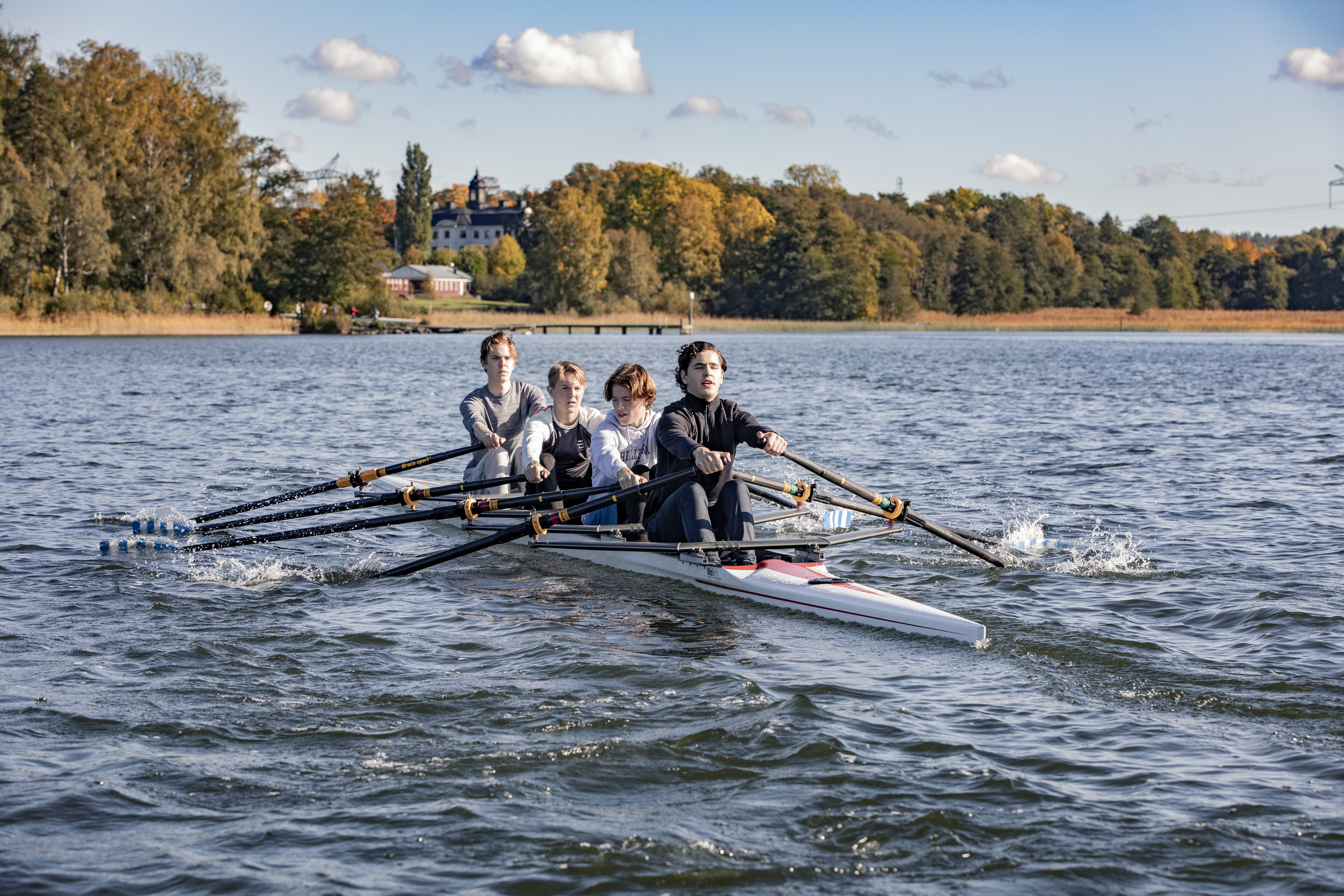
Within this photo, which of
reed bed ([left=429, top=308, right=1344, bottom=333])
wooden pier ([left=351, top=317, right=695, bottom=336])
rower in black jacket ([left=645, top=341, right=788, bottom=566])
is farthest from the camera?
reed bed ([left=429, top=308, right=1344, bottom=333])

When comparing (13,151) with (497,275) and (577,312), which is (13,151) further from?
(497,275)

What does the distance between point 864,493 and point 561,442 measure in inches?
102

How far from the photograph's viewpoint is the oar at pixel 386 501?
9242 mm

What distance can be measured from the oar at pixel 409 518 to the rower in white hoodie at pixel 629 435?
174 millimetres

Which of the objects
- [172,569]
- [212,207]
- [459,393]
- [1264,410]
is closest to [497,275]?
[212,207]

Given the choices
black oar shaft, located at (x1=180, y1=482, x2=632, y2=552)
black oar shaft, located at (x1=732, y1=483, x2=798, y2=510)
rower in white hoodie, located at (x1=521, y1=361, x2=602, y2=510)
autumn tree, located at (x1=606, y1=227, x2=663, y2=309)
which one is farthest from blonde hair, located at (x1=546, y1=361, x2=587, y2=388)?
autumn tree, located at (x1=606, y1=227, x2=663, y2=309)

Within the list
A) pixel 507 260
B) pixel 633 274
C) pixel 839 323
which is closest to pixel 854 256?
pixel 839 323

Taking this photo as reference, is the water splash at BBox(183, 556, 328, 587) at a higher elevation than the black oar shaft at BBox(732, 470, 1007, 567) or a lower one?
lower

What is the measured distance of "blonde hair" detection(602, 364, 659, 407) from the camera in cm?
785

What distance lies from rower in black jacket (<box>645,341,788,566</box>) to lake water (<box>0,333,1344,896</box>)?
0.57m

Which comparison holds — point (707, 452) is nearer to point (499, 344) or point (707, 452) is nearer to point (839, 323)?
point (499, 344)

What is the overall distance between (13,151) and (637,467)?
54.2 m

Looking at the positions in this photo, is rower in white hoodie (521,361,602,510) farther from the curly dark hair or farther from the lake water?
the curly dark hair

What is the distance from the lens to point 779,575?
24.2 ft
